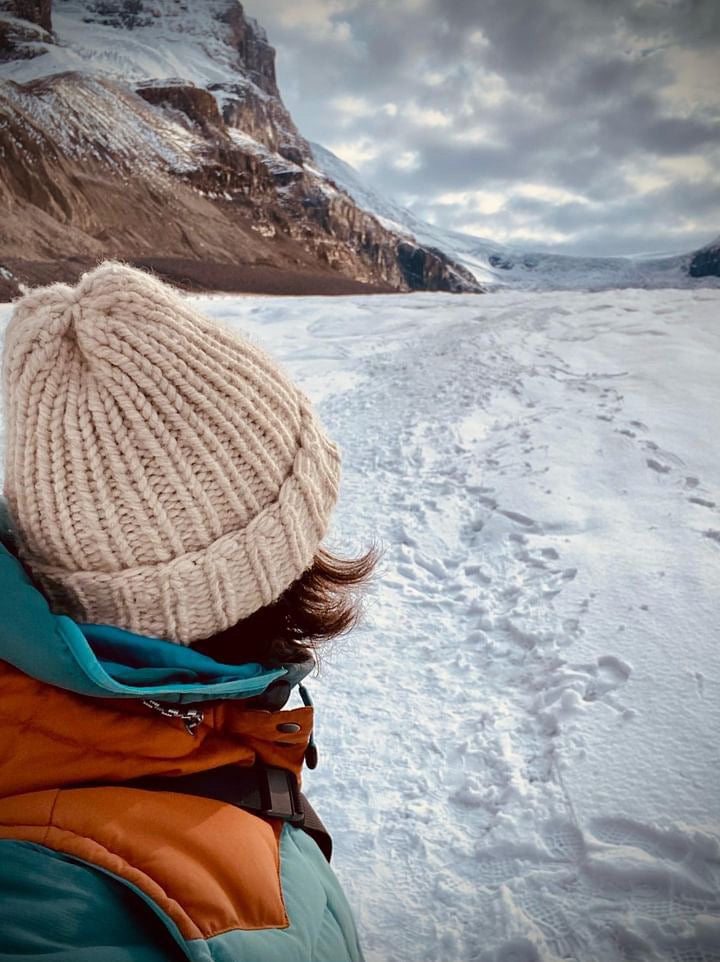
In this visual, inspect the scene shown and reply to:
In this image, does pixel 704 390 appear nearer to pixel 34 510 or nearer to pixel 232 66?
pixel 34 510

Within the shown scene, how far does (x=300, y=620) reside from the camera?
120 cm

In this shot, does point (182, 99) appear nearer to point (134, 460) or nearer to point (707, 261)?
point (134, 460)

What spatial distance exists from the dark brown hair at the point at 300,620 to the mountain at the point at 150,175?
473 inches

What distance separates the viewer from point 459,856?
186cm

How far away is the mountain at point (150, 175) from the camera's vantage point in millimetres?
30234

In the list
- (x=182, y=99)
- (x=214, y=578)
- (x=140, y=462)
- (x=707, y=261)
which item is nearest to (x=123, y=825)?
(x=214, y=578)

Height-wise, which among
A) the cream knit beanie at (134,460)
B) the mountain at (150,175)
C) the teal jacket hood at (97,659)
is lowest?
the teal jacket hood at (97,659)

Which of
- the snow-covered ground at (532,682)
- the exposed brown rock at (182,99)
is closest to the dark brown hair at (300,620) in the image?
the snow-covered ground at (532,682)

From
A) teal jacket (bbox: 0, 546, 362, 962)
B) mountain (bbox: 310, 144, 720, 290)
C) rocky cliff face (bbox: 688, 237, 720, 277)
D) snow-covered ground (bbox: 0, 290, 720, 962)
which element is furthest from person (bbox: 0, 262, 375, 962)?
rocky cliff face (bbox: 688, 237, 720, 277)

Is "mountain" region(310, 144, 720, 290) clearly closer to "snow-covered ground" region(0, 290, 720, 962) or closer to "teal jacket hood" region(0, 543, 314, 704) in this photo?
"snow-covered ground" region(0, 290, 720, 962)

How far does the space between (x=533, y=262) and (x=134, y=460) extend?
185114mm

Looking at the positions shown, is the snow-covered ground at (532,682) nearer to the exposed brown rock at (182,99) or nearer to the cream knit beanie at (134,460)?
the cream knit beanie at (134,460)

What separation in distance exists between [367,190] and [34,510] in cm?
14957

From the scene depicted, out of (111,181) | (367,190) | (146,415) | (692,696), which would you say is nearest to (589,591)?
(692,696)
